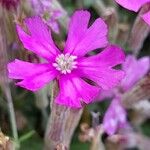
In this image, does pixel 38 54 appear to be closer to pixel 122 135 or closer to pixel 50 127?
pixel 50 127

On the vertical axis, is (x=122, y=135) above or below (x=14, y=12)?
below

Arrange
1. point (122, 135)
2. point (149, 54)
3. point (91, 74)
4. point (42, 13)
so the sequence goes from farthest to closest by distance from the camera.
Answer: point (149, 54) < point (122, 135) < point (42, 13) < point (91, 74)

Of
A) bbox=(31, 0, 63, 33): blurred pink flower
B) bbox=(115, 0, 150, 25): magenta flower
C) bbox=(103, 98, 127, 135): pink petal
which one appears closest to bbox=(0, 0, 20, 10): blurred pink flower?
bbox=(31, 0, 63, 33): blurred pink flower

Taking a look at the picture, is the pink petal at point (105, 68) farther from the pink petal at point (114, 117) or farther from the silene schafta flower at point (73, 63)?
the pink petal at point (114, 117)

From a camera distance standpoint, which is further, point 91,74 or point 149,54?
point 149,54

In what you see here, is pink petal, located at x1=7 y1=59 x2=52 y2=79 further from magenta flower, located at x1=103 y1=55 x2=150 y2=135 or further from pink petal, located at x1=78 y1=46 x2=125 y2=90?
magenta flower, located at x1=103 y1=55 x2=150 y2=135

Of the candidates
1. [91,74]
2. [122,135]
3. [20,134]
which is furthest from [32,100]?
[91,74]
